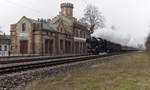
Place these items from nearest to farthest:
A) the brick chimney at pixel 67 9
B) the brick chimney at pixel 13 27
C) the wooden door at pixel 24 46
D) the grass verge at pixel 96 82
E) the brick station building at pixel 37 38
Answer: the grass verge at pixel 96 82
the brick station building at pixel 37 38
the wooden door at pixel 24 46
the brick chimney at pixel 13 27
the brick chimney at pixel 67 9

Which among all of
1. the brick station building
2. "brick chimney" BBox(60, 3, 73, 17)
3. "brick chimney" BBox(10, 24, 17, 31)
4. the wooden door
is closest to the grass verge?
the brick station building

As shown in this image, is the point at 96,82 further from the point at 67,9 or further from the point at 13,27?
the point at 67,9

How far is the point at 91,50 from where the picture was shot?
32.7m

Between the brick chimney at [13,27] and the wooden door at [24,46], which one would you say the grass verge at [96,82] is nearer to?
the wooden door at [24,46]

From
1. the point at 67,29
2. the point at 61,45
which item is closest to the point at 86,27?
the point at 67,29

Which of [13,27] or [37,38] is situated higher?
[13,27]

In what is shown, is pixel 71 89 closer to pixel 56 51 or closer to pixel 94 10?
pixel 56 51

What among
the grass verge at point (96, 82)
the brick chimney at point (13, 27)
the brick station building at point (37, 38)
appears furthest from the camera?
the brick chimney at point (13, 27)

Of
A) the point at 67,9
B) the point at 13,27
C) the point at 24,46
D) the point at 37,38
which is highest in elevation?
the point at 67,9

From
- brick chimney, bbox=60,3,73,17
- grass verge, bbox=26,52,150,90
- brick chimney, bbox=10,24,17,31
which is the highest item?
brick chimney, bbox=60,3,73,17

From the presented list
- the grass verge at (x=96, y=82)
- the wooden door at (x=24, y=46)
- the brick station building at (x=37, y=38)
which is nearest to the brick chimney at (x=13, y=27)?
the brick station building at (x=37, y=38)

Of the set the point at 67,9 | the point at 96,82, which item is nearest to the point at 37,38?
the point at 67,9

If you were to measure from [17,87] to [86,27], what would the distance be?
2173 inches

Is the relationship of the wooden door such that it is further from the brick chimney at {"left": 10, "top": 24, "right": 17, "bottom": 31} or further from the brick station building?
the brick chimney at {"left": 10, "top": 24, "right": 17, "bottom": 31}
